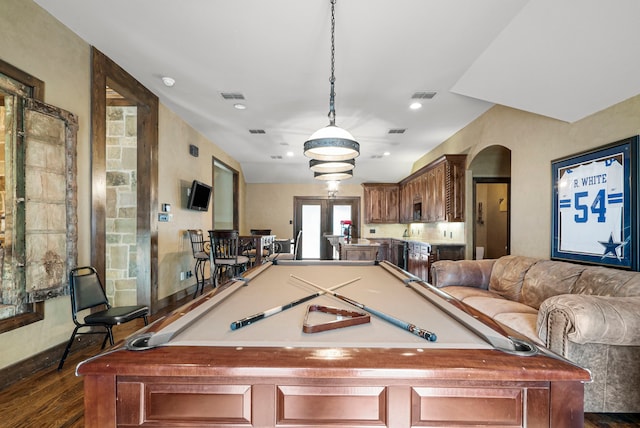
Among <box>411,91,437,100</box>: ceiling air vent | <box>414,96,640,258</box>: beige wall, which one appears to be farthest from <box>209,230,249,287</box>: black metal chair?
<box>414,96,640,258</box>: beige wall

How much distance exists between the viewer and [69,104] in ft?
8.46

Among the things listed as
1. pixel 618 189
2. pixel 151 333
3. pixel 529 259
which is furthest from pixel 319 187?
pixel 151 333

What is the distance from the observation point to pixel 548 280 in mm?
2568

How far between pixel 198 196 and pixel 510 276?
453cm

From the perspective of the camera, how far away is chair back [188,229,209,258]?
484 cm

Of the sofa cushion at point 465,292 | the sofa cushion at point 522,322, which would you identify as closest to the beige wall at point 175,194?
the sofa cushion at point 465,292

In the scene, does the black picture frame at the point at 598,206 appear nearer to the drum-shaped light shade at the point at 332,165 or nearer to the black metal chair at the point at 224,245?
the drum-shaped light shade at the point at 332,165

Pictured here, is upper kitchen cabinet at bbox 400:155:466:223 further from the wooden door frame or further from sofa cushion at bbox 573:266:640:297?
the wooden door frame

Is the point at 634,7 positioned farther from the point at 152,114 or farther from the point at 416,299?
the point at 152,114

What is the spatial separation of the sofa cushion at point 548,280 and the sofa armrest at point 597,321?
61 cm

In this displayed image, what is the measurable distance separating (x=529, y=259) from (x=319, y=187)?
643cm

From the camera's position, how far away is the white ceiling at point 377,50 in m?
2.12

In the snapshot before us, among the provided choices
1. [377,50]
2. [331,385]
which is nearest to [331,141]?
[377,50]

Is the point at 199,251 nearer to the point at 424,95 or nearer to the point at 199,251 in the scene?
the point at 199,251
